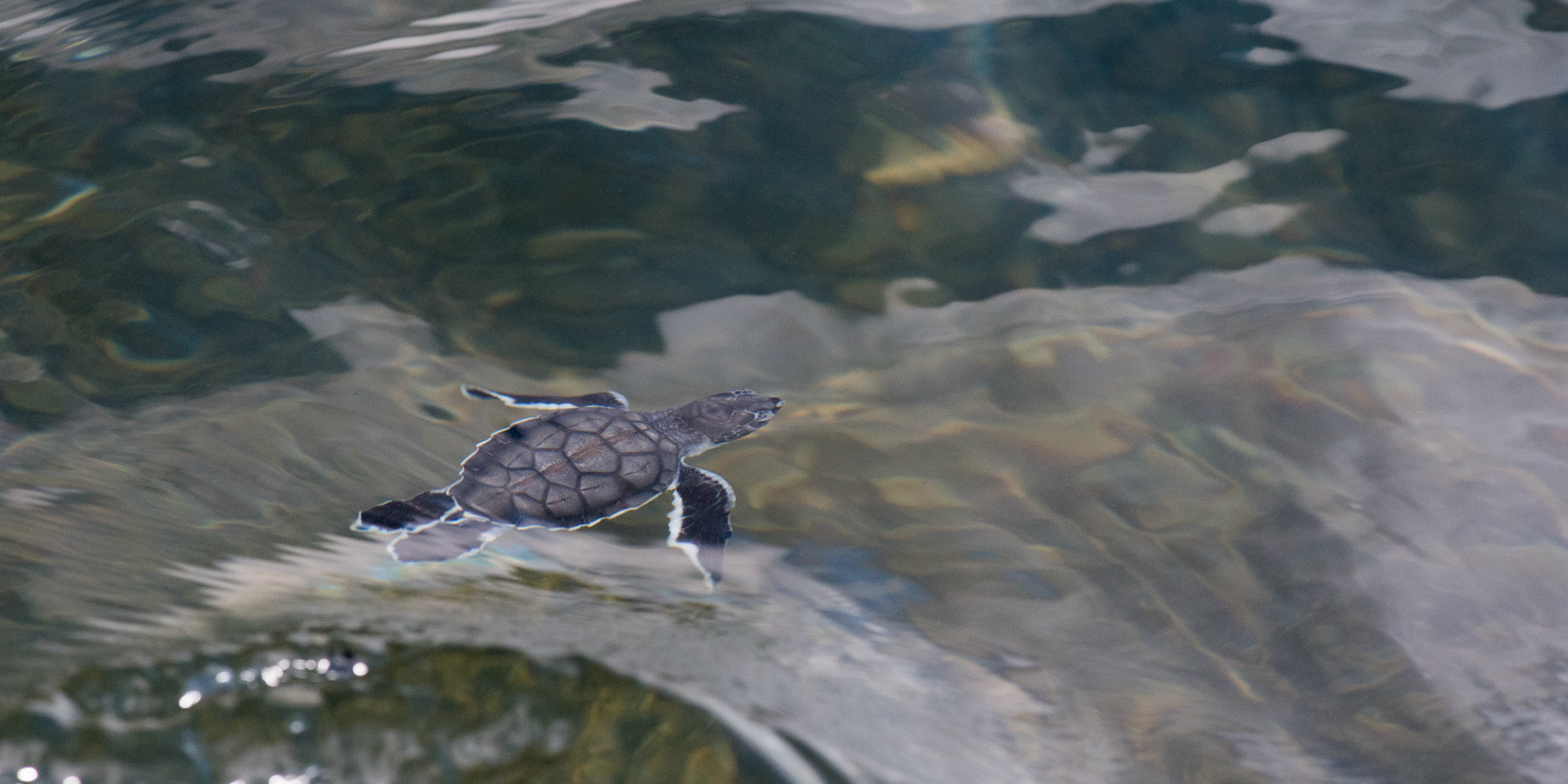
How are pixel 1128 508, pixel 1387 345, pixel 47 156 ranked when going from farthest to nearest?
pixel 47 156 < pixel 1387 345 < pixel 1128 508

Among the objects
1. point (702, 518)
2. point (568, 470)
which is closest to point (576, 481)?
point (568, 470)

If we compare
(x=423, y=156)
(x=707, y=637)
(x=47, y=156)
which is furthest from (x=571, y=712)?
(x=47, y=156)

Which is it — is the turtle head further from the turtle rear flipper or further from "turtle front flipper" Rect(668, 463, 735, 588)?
the turtle rear flipper

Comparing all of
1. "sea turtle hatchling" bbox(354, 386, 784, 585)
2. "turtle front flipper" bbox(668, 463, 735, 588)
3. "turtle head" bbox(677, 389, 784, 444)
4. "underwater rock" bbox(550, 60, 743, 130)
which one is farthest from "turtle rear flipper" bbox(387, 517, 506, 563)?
"underwater rock" bbox(550, 60, 743, 130)

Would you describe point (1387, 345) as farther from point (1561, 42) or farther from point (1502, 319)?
point (1561, 42)

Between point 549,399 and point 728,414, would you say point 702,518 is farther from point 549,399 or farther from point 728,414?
point 549,399

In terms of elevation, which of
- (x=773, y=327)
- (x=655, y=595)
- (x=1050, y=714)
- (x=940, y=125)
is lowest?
(x=1050, y=714)
